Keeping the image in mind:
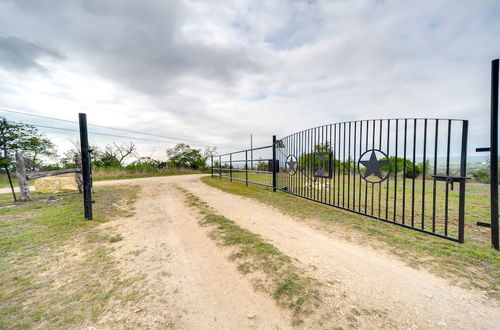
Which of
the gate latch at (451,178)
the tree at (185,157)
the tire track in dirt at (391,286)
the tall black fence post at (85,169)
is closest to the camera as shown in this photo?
the tire track in dirt at (391,286)

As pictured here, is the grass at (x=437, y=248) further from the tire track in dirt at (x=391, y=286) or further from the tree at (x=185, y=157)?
the tree at (x=185, y=157)

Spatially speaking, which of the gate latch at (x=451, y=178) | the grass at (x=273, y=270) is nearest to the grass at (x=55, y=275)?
the grass at (x=273, y=270)

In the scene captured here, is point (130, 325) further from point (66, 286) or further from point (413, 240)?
point (413, 240)

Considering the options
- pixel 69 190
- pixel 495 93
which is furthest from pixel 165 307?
pixel 69 190

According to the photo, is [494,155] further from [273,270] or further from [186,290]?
[186,290]

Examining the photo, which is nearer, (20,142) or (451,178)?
(451,178)

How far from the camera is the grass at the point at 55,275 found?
149 centimetres

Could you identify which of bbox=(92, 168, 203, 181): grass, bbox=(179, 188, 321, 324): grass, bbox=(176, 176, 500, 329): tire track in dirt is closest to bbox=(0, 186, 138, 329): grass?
bbox=(179, 188, 321, 324): grass

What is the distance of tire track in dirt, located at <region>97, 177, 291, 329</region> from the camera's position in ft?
4.63

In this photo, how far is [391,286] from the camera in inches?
69.1

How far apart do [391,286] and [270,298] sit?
1193 millimetres

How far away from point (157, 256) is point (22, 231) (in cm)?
298

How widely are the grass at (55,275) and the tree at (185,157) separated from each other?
72.1ft

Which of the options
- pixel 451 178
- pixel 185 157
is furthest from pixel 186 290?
pixel 185 157
